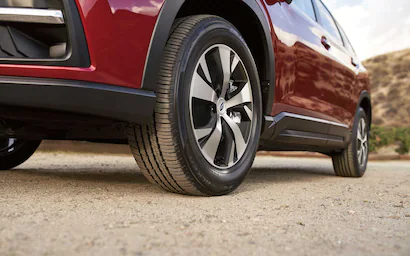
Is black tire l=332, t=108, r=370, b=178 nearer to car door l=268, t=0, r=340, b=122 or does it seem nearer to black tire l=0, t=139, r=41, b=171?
car door l=268, t=0, r=340, b=122

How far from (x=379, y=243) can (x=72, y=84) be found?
49.3 inches

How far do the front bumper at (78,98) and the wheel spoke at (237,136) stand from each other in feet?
2.01

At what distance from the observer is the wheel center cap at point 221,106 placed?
7.45 ft

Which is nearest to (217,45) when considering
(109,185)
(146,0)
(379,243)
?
(146,0)

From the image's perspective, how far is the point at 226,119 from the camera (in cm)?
232

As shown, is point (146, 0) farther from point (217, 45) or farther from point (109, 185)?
point (109, 185)

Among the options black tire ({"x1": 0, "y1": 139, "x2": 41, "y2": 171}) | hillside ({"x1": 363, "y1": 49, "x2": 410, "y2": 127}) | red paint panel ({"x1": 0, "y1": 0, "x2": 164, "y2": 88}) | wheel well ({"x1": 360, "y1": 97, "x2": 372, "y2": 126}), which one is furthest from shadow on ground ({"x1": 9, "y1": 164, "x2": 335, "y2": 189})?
hillside ({"x1": 363, "y1": 49, "x2": 410, "y2": 127})

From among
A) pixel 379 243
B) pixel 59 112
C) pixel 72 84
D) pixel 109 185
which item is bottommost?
pixel 109 185

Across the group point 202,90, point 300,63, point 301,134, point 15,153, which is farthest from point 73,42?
point 15,153

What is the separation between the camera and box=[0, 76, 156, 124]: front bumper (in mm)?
1626

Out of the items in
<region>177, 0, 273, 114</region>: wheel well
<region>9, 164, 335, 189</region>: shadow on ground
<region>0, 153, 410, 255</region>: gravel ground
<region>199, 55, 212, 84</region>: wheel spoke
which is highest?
<region>177, 0, 273, 114</region>: wheel well

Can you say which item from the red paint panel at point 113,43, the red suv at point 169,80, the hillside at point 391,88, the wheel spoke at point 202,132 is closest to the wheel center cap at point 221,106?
the red suv at point 169,80

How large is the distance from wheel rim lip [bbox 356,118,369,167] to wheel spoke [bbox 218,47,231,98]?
8.39 ft

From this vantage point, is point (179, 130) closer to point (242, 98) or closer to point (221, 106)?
point (221, 106)
